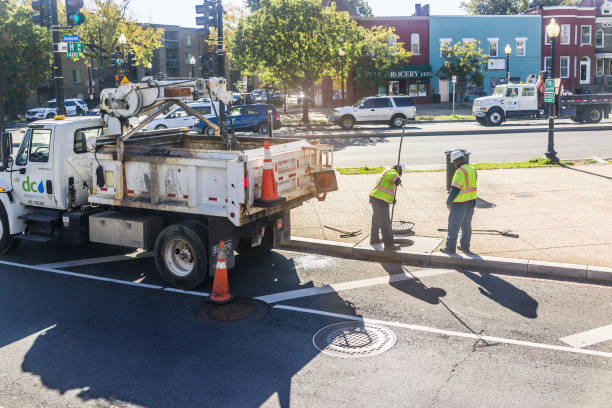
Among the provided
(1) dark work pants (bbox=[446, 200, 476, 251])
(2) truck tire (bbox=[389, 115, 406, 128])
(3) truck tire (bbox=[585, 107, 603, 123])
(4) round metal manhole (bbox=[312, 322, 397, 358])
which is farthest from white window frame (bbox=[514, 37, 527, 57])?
(4) round metal manhole (bbox=[312, 322, 397, 358])

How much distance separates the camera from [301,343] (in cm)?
652

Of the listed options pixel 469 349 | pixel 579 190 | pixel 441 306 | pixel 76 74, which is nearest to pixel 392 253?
pixel 441 306

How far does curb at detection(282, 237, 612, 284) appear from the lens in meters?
8.59

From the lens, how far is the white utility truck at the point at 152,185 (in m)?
8.02

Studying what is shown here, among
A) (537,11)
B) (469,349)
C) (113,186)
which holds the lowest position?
(469,349)

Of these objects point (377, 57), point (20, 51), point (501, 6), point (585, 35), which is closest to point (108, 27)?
point (20, 51)

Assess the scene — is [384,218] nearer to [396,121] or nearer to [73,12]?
[73,12]

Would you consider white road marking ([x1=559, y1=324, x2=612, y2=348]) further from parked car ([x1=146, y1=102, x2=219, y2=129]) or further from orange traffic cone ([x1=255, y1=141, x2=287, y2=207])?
parked car ([x1=146, y1=102, x2=219, y2=129])

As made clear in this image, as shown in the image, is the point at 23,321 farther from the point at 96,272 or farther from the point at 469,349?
the point at 469,349

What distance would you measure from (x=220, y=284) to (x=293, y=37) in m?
28.0

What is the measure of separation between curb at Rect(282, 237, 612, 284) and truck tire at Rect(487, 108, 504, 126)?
24540 mm

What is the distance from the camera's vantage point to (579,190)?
1384 centimetres

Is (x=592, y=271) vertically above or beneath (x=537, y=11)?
beneath

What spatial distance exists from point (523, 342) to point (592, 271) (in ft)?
8.93
